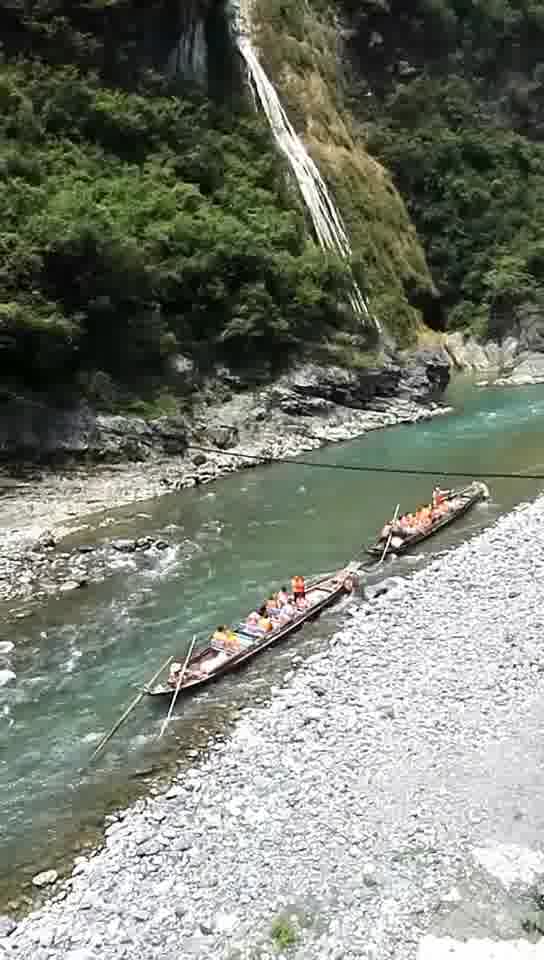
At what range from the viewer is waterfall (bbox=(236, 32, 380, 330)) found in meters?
44.8

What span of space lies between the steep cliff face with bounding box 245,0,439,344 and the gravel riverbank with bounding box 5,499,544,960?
34.1 meters

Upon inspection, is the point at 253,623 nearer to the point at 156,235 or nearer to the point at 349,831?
the point at 349,831

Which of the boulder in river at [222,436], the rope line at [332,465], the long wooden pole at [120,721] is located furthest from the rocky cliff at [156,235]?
the long wooden pole at [120,721]

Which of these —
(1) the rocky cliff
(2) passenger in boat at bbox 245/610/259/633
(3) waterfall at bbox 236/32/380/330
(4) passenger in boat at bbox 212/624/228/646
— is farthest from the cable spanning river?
(3) waterfall at bbox 236/32/380/330

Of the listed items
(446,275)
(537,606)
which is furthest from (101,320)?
(446,275)

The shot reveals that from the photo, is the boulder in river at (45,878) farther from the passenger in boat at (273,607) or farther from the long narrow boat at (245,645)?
the passenger in boat at (273,607)

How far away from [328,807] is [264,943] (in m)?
2.25

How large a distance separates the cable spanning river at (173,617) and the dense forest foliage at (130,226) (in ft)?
22.8

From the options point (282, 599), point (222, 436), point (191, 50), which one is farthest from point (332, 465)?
point (191, 50)

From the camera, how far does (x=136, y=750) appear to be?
484 inches

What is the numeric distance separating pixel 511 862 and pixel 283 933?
2.79 m

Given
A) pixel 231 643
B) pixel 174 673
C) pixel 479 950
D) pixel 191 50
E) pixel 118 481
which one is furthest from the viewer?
pixel 191 50

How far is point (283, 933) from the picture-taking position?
8.25 m

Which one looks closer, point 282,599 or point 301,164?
point 282,599
